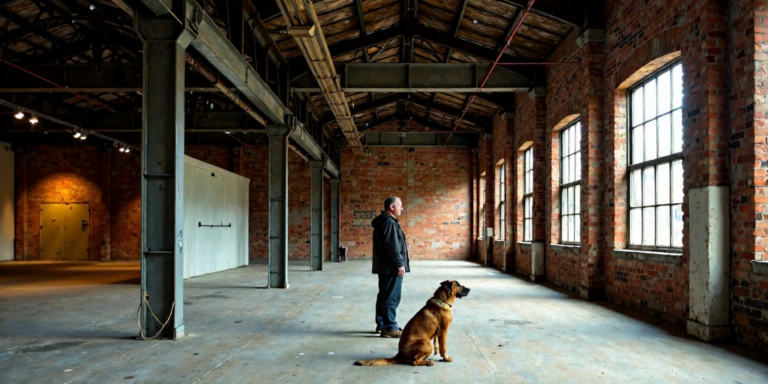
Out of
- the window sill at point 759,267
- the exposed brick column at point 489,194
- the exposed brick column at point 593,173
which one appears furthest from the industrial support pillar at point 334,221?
the window sill at point 759,267

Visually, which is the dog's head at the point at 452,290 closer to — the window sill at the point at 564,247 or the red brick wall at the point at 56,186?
the window sill at the point at 564,247

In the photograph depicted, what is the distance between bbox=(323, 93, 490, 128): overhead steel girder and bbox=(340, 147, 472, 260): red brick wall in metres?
2.89

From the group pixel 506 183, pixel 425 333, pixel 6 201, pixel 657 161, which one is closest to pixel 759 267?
pixel 657 161

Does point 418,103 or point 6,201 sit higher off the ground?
point 418,103

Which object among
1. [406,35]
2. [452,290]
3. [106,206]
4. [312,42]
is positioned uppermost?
[406,35]

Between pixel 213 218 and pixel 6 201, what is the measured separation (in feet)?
33.6

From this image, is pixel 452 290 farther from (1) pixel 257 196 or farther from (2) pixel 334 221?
(1) pixel 257 196

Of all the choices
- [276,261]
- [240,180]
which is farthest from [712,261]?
[240,180]

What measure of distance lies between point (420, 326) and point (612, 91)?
588cm

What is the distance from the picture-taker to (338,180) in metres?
20.3

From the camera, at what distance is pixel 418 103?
17.2 meters

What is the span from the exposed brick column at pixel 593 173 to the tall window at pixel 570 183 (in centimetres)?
133

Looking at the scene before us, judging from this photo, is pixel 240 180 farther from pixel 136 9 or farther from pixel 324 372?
Answer: pixel 324 372

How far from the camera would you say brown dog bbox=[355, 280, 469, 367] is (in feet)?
14.9
